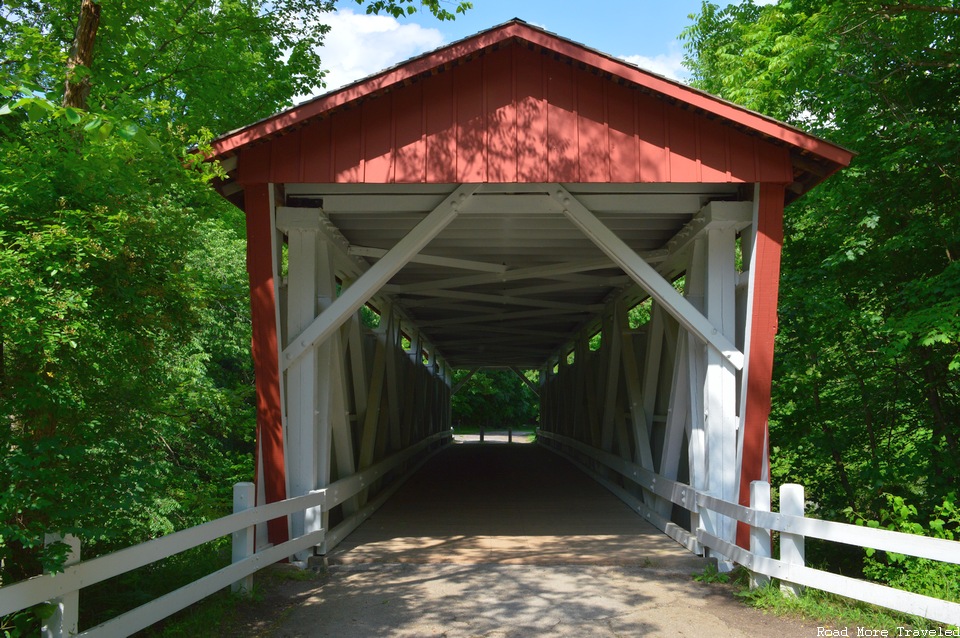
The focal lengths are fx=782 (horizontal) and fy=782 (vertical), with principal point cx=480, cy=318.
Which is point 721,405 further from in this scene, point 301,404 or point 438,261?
point 438,261

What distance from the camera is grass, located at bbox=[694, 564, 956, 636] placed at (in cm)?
438

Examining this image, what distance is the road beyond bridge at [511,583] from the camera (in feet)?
15.5

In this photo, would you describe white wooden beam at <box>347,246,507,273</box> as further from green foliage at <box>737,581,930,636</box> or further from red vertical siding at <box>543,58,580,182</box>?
green foliage at <box>737,581,930,636</box>

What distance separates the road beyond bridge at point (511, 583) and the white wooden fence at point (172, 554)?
1.13 ft

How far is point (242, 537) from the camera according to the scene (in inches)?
204

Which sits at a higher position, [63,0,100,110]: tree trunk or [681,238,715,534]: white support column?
[63,0,100,110]: tree trunk

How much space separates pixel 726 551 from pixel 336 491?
337 centimetres

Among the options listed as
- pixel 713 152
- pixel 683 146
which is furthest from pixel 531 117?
pixel 713 152

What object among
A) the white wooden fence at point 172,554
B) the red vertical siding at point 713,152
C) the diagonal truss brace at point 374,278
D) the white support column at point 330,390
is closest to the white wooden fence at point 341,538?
the white wooden fence at point 172,554

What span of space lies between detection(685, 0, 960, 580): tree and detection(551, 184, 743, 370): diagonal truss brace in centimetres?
157

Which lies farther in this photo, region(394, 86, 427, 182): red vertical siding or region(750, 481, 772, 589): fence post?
region(394, 86, 427, 182): red vertical siding

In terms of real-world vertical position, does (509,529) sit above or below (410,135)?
below

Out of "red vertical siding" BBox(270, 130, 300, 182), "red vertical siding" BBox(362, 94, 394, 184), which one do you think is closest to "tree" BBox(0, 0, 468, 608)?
"red vertical siding" BBox(270, 130, 300, 182)

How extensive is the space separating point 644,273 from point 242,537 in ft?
12.2
